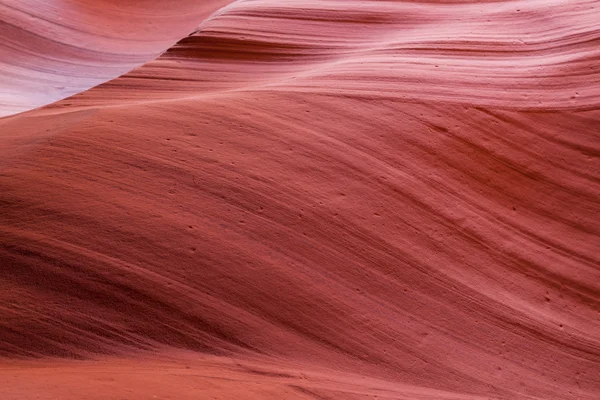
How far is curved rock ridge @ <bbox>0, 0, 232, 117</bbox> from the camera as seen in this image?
3195 mm

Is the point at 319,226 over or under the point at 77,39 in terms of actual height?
under

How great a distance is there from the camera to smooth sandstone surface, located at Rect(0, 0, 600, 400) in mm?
1374

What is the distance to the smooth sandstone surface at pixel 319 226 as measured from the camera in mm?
1374

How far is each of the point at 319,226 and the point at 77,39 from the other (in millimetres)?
2454

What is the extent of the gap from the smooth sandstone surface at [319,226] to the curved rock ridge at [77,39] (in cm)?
116

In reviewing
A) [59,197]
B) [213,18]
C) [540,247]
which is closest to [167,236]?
[59,197]

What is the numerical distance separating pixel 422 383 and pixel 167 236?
68 cm

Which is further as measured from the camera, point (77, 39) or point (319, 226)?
point (77, 39)

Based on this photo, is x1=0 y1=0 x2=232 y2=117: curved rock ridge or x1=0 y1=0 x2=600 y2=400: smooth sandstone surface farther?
x1=0 y1=0 x2=232 y2=117: curved rock ridge

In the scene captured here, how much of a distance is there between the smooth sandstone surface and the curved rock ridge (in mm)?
1160

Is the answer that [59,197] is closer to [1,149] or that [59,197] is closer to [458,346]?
[1,149]

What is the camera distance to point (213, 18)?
2428 millimetres

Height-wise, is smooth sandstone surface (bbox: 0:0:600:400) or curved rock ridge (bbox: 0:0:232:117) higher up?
curved rock ridge (bbox: 0:0:232:117)

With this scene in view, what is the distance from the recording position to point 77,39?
348 cm
